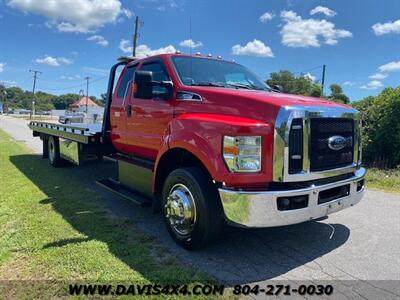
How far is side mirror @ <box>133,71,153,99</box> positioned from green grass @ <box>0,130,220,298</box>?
69.5 inches

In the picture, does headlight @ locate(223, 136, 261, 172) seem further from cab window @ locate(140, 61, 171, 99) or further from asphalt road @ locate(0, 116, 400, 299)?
cab window @ locate(140, 61, 171, 99)

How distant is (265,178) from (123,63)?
3931 mm

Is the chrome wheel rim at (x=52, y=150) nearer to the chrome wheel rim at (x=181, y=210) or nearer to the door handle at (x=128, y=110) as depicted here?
the door handle at (x=128, y=110)

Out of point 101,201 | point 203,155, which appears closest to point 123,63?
point 101,201

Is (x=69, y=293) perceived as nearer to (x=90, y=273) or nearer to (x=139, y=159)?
(x=90, y=273)

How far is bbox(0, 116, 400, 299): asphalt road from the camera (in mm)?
3725

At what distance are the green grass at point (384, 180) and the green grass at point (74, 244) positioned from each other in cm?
558

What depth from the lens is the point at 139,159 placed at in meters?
5.70

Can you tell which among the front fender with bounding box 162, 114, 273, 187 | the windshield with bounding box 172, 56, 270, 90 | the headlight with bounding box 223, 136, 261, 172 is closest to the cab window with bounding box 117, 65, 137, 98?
the windshield with bounding box 172, 56, 270, 90

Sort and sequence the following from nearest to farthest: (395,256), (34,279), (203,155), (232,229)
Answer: (34,279) → (203,155) → (395,256) → (232,229)

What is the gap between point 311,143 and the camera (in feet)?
12.5

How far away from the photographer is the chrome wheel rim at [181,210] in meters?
4.07

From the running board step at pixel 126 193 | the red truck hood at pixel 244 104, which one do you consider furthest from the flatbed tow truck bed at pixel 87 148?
the red truck hood at pixel 244 104

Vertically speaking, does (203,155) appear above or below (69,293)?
above
